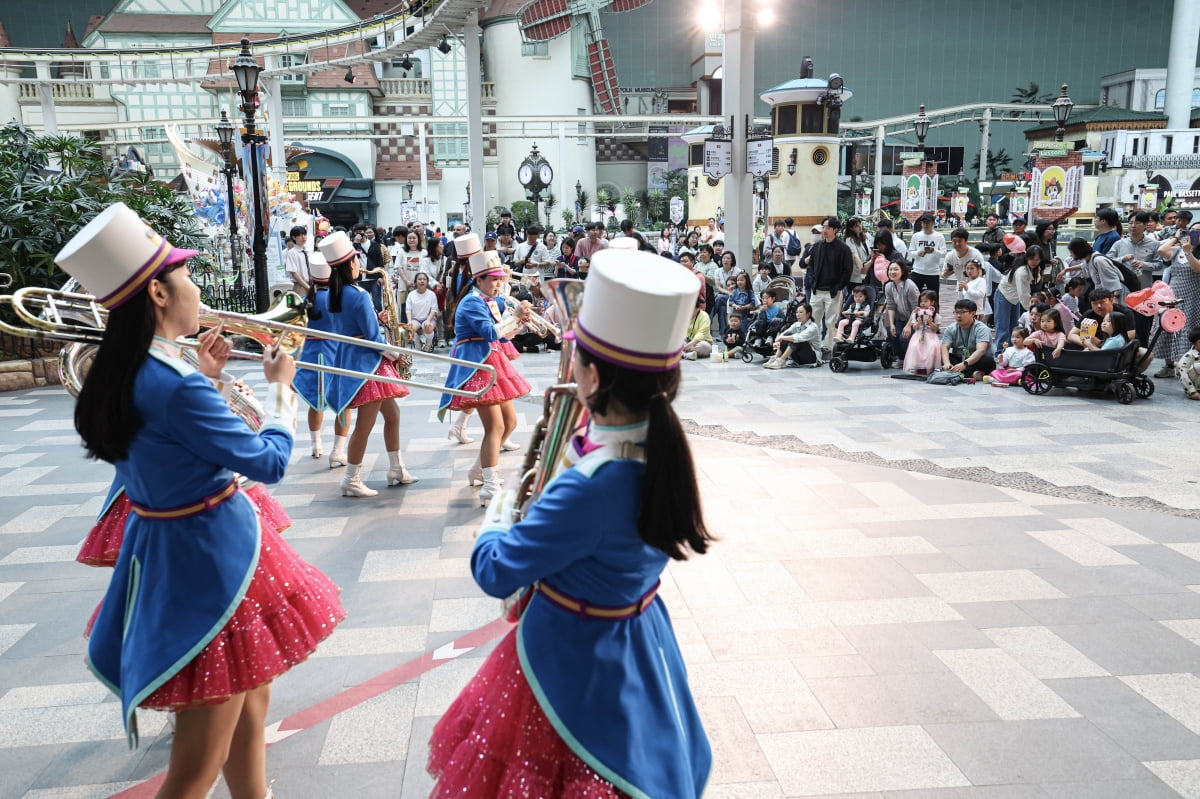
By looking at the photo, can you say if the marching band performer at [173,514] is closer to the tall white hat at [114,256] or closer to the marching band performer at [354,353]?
the tall white hat at [114,256]

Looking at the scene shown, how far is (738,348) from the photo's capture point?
1165cm

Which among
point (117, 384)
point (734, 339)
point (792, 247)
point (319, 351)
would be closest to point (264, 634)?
point (117, 384)

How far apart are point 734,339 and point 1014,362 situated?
11.7ft

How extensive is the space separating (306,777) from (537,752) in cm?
144

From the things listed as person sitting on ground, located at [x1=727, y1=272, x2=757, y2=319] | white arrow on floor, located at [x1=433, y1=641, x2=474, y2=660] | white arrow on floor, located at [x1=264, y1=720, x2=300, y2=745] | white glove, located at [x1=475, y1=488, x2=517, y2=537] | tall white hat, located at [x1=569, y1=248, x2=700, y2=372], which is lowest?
white arrow on floor, located at [x1=264, y1=720, x2=300, y2=745]

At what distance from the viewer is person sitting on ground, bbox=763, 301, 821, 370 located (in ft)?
35.7

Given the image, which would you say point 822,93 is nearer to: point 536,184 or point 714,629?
point 536,184

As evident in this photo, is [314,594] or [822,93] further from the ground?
[822,93]

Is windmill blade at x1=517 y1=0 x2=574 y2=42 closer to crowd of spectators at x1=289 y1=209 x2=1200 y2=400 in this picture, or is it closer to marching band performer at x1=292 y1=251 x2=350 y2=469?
crowd of spectators at x1=289 y1=209 x2=1200 y2=400

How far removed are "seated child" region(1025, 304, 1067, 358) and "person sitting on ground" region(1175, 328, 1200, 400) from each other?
106 cm

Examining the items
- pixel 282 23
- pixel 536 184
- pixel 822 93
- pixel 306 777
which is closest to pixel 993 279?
pixel 306 777

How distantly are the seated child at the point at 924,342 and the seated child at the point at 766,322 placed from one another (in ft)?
6.25

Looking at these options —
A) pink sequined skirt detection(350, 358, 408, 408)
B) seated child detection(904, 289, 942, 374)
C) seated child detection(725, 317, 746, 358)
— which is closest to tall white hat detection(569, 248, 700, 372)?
pink sequined skirt detection(350, 358, 408, 408)

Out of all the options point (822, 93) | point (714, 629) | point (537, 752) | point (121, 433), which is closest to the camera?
point (537, 752)
